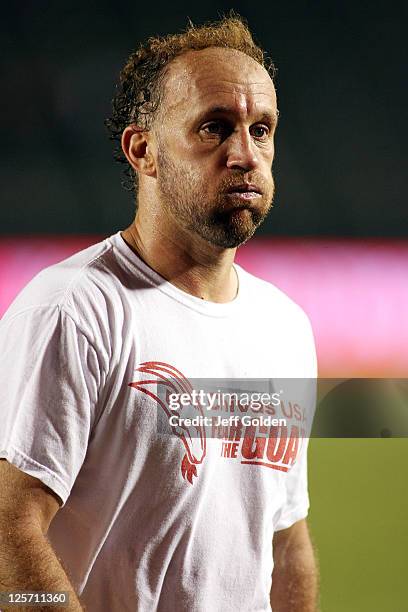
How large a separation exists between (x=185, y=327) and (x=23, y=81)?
1.83ft

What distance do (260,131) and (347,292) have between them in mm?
397

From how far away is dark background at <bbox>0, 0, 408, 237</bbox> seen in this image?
1348 millimetres

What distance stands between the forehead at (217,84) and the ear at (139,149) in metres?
0.07

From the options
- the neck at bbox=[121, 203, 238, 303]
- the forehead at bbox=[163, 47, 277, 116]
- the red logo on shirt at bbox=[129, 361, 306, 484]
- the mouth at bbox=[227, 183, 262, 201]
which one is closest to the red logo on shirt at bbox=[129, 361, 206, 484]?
the red logo on shirt at bbox=[129, 361, 306, 484]

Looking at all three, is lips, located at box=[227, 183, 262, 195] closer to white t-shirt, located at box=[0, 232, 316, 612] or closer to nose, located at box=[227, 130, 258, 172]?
nose, located at box=[227, 130, 258, 172]

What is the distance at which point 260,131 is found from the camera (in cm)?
113

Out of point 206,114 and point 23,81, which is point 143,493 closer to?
point 206,114

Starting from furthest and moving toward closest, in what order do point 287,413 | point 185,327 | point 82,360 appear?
point 287,413 < point 185,327 < point 82,360

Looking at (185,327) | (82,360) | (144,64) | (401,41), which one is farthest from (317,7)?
(82,360)

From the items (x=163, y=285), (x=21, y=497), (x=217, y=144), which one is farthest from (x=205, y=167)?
(x=21, y=497)

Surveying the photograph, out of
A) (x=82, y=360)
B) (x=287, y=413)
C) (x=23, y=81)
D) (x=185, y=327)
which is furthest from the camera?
(x=23, y=81)

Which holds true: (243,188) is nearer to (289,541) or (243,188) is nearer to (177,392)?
(177,392)

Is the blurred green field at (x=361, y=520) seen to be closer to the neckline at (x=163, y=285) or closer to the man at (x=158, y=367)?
the man at (x=158, y=367)

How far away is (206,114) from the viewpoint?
1.08m
